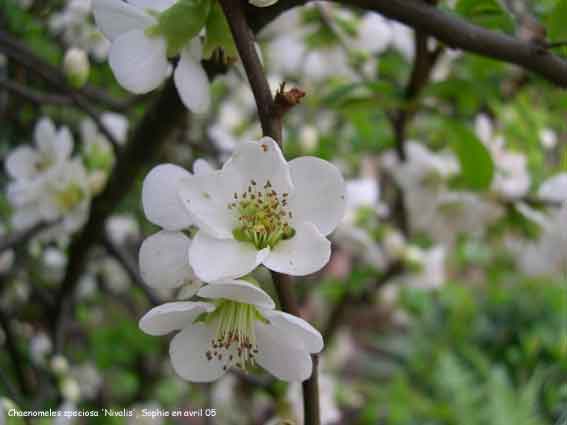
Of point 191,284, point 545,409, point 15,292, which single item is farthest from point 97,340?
point 545,409

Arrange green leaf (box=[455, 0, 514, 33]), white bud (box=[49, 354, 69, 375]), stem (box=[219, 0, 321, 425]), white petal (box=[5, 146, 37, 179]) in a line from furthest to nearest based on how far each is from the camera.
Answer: white bud (box=[49, 354, 69, 375])
white petal (box=[5, 146, 37, 179])
green leaf (box=[455, 0, 514, 33])
stem (box=[219, 0, 321, 425])

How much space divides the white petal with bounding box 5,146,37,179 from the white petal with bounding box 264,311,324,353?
575 mm

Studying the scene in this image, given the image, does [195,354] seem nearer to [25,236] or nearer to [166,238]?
[166,238]

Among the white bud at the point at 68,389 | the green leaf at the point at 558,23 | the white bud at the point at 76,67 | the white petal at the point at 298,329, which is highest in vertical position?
the green leaf at the point at 558,23

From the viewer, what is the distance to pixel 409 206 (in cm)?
116

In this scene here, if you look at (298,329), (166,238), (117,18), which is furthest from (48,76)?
(298,329)

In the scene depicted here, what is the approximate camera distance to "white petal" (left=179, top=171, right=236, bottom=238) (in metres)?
0.41

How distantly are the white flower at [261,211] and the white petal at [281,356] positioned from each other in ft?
0.20

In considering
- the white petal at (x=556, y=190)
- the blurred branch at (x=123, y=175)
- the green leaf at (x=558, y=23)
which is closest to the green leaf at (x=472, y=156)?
the white petal at (x=556, y=190)

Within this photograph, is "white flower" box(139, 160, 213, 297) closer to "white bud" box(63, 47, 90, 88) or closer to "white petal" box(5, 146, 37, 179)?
"white bud" box(63, 47, 90, 88)

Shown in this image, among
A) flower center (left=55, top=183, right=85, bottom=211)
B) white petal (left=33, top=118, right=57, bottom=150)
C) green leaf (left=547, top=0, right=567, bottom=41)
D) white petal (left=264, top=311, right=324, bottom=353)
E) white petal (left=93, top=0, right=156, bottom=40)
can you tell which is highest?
white petal (left=93, top=0, right=156, bottom=40)

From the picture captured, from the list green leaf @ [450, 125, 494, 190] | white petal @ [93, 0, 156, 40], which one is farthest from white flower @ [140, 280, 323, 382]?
green leaf @ [450, 125, 494, 190]

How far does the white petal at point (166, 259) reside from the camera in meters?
0.42

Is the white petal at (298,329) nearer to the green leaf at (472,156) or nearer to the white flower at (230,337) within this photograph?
the white flower at (230,337)
